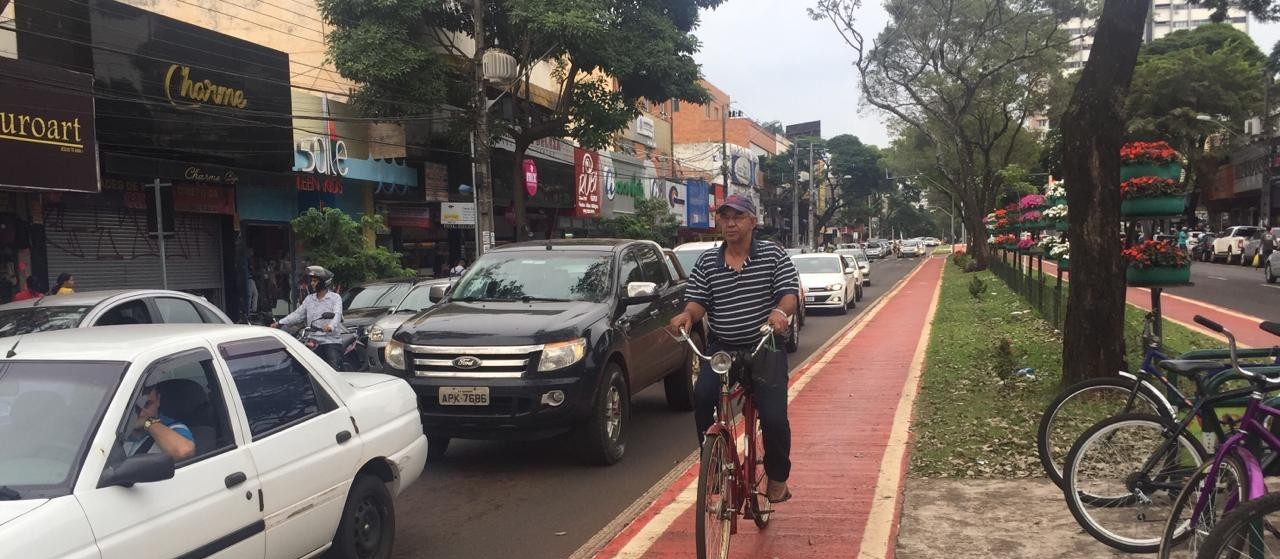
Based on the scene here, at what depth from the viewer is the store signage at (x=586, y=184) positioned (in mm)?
34375

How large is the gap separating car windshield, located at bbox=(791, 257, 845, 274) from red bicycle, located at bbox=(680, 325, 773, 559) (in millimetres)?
17060

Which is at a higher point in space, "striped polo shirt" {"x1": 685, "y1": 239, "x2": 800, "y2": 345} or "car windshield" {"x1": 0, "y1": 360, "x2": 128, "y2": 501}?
"striped polo shirt" {"x1": 685, "y1": 239, "x2": 800, "y2": 345}

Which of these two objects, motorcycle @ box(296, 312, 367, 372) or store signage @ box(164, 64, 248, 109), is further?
store signage @ box(164, 64, 248, 109)

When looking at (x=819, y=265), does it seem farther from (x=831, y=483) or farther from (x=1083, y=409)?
(x=1083, y=409)

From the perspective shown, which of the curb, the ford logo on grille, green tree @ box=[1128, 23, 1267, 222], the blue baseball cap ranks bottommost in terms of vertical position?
the curb

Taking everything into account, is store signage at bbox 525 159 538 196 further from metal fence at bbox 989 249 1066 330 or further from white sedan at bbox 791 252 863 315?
metal fence at bbox 989 249 1066 330

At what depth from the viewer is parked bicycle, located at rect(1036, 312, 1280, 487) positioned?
15.6 feet

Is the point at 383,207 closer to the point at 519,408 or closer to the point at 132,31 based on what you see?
the point at 132,31

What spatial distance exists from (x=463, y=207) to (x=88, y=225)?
21.6 ft

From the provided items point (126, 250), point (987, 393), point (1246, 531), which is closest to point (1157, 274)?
point (987, 393)

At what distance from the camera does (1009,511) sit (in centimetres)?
546

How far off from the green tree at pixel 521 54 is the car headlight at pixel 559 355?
12585mm

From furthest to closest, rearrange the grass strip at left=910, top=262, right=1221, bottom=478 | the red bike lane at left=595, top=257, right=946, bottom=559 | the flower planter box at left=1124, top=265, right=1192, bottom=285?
the flower planter box at left=1124, top=265, right=1192, bottom=285 < the grass strip at left=910, top=262, right=1221, bottom=478 < the red bike lane at left=595, top=257, right=946, bottom=559

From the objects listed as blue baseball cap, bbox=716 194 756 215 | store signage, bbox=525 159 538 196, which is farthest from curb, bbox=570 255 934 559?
store signage, bbox=525 159 538 196
